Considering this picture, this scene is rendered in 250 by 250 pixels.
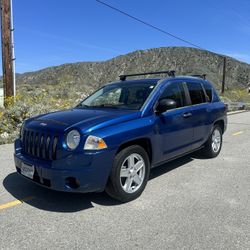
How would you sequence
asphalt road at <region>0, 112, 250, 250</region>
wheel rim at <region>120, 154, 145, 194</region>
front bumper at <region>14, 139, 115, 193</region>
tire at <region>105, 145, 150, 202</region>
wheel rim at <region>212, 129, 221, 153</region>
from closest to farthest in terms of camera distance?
asphalt road at <region>0, 112, 250, 250</region>
front bumper at <region>14, 139, 115, 193</region>
tire at <region>105, 145, 150, 202</region>
wheel rim at <region>120, 154, 145, 194</region>
wheel rim at <region>212, 129, 221, 153</region>

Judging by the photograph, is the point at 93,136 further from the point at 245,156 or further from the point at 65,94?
the point at 65,94

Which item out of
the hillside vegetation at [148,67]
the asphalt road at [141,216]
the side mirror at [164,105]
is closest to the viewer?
the asphalt road at [141,216]

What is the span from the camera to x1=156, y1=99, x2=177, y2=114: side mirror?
16.8 ft

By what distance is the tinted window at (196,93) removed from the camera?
250 inches

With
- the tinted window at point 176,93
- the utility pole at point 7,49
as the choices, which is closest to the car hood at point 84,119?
the tinted window at point 176,93

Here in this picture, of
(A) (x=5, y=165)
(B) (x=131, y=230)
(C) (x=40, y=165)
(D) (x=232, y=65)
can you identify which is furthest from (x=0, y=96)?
(D) (x=232, y=65)

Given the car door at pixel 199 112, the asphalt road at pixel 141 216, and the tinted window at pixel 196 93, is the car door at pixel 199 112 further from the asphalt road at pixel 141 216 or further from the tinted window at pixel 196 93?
the asphalt road at pixel 141 216

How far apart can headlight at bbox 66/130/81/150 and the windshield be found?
120 centimetres

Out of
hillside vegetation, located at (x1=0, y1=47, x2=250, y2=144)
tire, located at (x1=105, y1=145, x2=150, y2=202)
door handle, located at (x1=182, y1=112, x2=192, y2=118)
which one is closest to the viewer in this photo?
tire, located at (x1=105, y1=145, x2=150, y2=202)

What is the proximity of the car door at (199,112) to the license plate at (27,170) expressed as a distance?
297 cm

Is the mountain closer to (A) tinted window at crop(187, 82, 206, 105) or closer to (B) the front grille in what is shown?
(A) tinted window at crop(187, 82, 206, 105)

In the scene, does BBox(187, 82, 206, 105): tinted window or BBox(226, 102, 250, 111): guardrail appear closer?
BBox(187, 82, 206, 105): tinted window

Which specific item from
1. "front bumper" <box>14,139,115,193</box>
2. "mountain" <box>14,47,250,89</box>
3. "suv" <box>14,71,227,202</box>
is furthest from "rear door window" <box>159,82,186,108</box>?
"mountain" <box>14,47,250,89</box>

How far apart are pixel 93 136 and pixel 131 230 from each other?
120 centimetres
